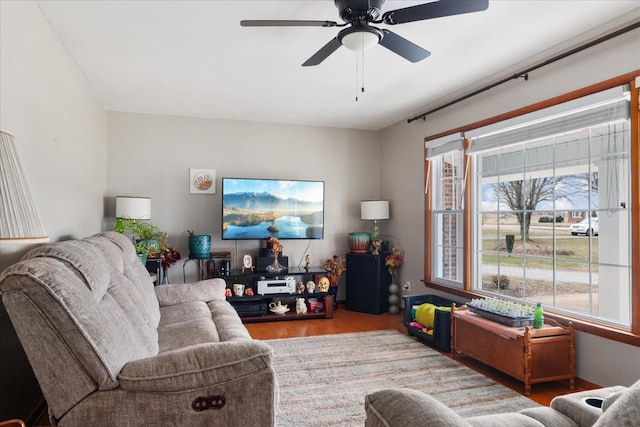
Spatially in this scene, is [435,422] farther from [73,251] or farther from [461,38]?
[461,38]

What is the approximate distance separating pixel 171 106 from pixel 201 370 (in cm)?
385

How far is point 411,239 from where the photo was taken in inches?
193

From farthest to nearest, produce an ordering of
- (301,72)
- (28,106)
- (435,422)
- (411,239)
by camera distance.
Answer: (411,239)
(301,72)
(28,106)
(435,422)

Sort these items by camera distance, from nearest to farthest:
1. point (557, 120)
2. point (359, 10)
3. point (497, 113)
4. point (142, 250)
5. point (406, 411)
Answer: point (406, 411) < point (359, 10) < point (557, 120) < point (497, 113) < point (142, 250)

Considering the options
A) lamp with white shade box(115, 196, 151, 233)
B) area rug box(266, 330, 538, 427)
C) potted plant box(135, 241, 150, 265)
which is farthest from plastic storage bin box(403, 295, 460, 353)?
lamp with white shade box(115, 196, 151, 233)

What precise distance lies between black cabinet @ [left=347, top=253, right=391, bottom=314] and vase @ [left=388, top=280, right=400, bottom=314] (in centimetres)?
5

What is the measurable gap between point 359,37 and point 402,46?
33cm

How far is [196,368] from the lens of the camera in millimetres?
1448

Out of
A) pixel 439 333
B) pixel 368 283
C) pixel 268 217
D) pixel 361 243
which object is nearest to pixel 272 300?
pixel 268 217

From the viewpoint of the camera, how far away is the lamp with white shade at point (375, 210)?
5.18 meters

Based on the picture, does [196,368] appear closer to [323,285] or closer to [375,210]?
[323,285]

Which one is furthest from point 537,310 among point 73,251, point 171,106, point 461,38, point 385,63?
point 171,106

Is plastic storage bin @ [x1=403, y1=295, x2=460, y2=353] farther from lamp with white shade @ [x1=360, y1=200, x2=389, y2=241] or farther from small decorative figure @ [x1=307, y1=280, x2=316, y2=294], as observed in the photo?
lamp with white shade @ [x1=360, y1=200, x2=389, y2=241]

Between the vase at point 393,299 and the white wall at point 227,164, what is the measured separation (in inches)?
35.0
